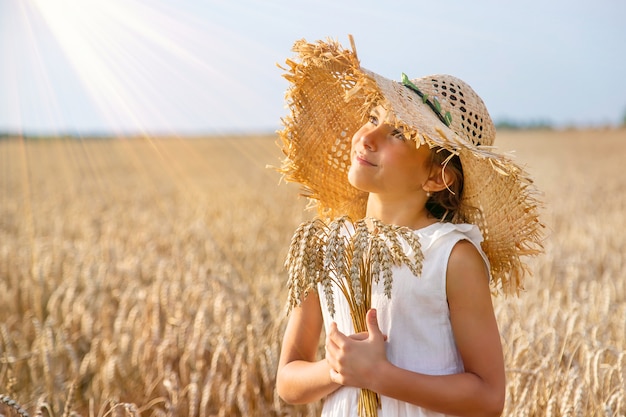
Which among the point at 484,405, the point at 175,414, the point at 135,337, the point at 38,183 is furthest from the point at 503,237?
the point at 38,183

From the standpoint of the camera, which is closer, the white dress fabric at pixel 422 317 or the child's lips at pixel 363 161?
the white dress fabric at pixel 422 317

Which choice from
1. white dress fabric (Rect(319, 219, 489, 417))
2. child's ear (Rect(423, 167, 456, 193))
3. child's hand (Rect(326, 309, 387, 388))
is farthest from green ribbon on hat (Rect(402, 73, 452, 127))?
child's hand (Rect(326, 309, 387, 388))

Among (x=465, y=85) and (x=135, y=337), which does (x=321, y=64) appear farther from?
(x=135, y=337)

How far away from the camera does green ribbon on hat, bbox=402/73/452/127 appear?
1.60 meters

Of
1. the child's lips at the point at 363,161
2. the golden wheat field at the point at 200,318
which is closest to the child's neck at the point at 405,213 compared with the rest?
the child's lips at the point at 363,161

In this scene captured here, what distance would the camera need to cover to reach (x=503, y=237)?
172cm

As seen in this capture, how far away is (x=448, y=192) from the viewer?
1712 millimetres

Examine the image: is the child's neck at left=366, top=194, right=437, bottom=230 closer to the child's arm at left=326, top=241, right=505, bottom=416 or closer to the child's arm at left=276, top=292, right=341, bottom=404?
the child's arm at left=326, top=241, right=505, bottom=416

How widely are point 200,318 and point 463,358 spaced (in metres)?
1.60

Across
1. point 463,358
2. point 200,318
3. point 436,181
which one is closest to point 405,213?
point 436,181

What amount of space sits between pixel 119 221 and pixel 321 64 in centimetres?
599

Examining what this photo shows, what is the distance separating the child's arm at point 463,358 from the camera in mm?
1422

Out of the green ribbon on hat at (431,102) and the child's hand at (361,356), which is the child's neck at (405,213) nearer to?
the green ribbon on hat at (431,102)

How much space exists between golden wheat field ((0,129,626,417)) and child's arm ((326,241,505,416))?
27 cm
